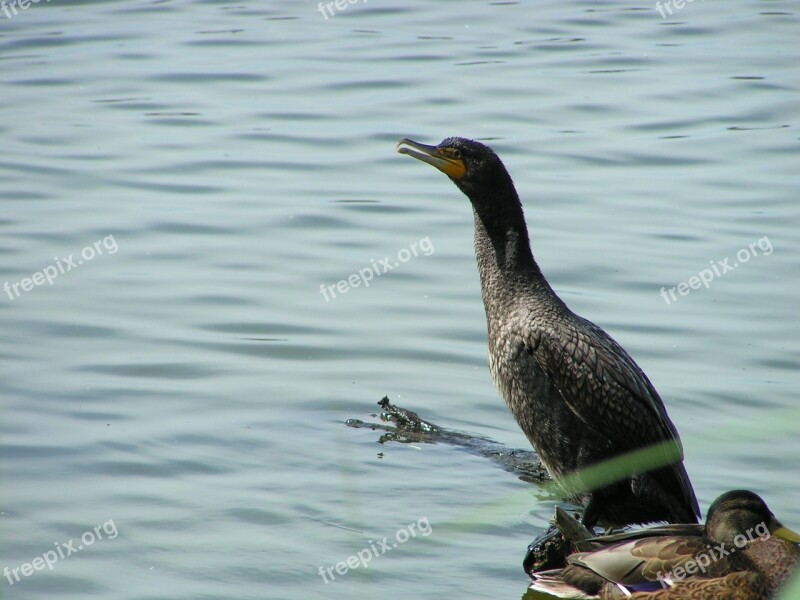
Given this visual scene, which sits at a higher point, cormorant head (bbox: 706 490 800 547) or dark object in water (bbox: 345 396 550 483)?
cormorant head (bbox: 706 490 800 547)

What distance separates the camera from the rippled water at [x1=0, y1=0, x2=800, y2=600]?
6461 mm

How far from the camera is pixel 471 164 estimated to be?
22.7 feet

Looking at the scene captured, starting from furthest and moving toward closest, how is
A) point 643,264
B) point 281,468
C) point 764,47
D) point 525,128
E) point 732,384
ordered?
point 764,47, point 525,128, point 643,264, point 732,384, point 281,468

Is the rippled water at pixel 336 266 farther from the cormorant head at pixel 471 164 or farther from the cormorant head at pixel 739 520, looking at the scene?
the cormorant head at pixel 471 164

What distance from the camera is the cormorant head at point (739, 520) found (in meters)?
5.34

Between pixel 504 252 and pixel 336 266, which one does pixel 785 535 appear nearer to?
pixel 504 252

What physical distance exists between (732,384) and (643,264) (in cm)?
202

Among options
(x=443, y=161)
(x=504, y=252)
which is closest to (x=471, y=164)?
(x=443, y=161)

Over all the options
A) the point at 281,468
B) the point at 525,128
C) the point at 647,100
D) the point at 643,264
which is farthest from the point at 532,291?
the point at 647,100

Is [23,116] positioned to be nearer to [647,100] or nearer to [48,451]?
[647,100]

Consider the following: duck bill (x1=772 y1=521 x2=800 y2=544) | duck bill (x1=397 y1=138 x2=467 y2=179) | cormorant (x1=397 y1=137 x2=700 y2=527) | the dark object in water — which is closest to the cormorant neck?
cormorant (x1=397 y1=137 x2=700 y2=527)

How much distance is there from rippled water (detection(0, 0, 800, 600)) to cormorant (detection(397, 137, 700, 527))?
41 centimetres

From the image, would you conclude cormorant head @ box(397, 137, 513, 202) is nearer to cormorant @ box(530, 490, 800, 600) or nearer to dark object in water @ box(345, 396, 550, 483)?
dark object in water @ box(345, 396, 550, 483)

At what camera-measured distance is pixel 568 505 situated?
22.9ft
